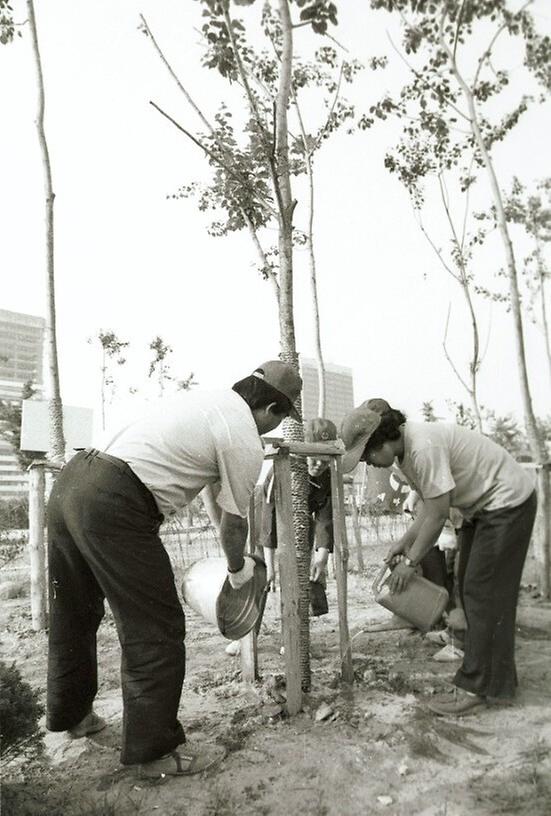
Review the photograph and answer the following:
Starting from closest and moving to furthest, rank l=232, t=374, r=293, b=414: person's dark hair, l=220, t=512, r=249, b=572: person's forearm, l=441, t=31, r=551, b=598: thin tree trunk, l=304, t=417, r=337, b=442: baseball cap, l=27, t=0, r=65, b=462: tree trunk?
1. l=220, t=512, r=249, b=572: person's forearm
2. l=232, t=374, r=293, b=414: person's dark hair
3. l=304, t=417, r=337, b=442: baseball cap
4. l=27, t=0, r=65, b=462: tree trunk
5. l=441, t=31, r=551, b=598: thin tree trunk

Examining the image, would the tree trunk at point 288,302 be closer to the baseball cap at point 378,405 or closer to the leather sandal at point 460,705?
the baseball cap at point 378,405

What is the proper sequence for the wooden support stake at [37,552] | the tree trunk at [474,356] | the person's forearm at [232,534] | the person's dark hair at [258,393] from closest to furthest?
the person's forearm at [232,534], the person's dark hair at [258,393], the wooden support stake at [37,552], the tree trunk at [474,356]

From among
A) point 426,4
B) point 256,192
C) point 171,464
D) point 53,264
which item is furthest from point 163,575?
point 426,4

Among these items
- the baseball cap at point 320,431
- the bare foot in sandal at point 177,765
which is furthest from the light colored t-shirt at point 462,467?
the bare foot in sandal at point 177,765

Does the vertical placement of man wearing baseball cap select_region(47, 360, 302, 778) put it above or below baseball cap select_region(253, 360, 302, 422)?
below

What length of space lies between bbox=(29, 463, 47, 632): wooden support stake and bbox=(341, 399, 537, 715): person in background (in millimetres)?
2990

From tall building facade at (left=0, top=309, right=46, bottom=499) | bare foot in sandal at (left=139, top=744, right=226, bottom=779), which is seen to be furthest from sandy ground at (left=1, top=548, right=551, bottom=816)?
tall building facade at (left=0, top=309, right=46, bottom=499)

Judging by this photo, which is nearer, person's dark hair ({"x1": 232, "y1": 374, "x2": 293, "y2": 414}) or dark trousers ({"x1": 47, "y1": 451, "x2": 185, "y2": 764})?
dark trousers ({"x1": 47, "y1": 451, "x2": 185, "y2": 764})

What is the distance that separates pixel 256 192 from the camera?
3.68 meters

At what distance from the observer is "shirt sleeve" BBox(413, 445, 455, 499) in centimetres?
261

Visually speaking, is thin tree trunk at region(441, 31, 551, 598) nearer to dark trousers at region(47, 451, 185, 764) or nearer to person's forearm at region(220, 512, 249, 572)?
person's forearm at region(220, 512, 249, 572)

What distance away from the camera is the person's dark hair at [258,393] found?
2.37 m

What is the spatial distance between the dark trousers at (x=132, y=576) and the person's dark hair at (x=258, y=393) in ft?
1.78

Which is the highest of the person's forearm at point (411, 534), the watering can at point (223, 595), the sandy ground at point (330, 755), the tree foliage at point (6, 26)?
the tree foliage at point (6, 26)
